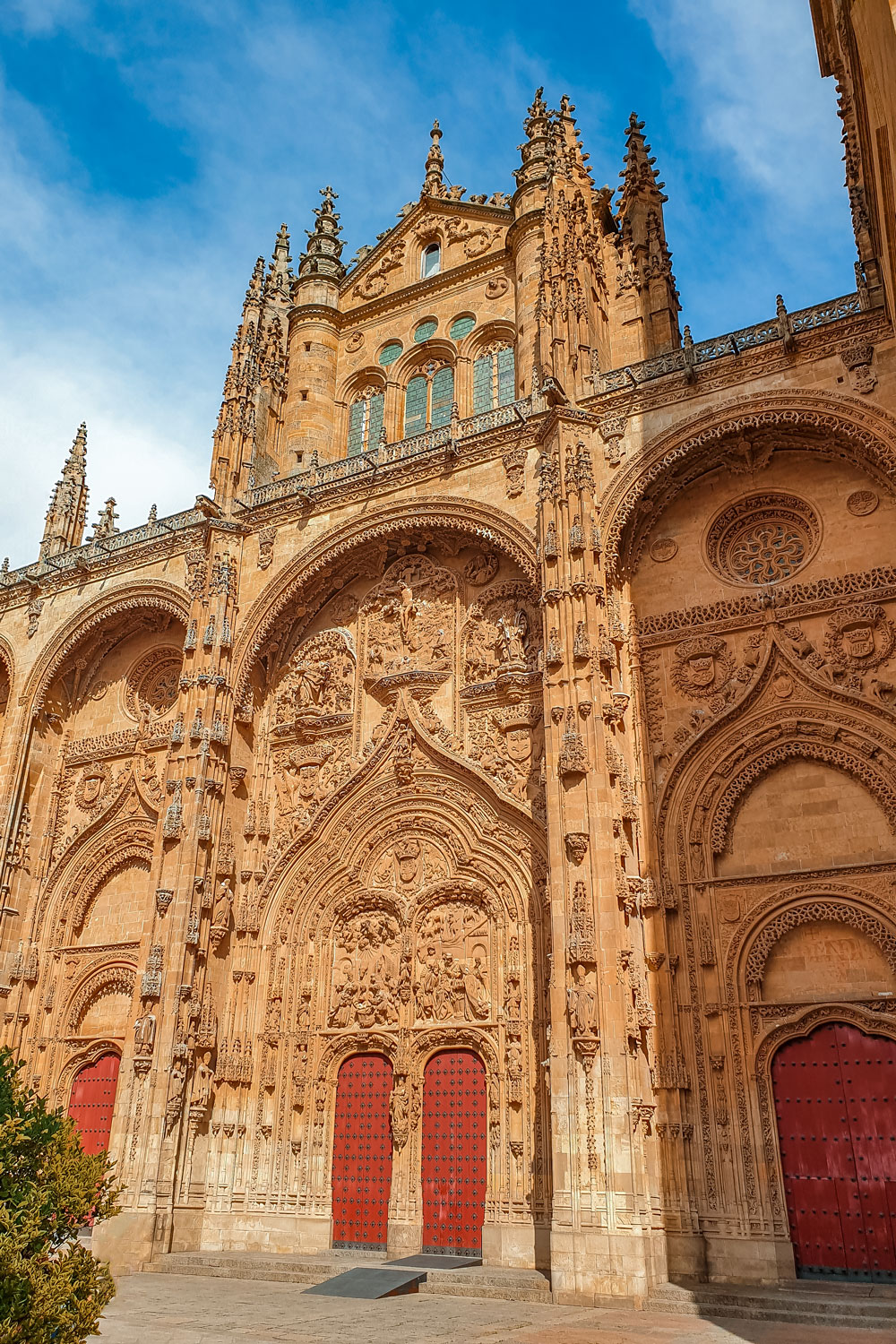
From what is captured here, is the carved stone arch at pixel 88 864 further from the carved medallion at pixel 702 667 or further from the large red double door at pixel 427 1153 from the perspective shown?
the carved medallion at pixel 702 667

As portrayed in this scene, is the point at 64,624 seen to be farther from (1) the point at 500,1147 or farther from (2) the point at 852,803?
(2) the point at 852,803

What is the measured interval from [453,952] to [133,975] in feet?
21.4

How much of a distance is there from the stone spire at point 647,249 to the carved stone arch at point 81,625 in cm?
1086

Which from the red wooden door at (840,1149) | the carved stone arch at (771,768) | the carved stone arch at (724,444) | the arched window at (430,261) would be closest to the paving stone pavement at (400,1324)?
the red wooden door at (840,1149)

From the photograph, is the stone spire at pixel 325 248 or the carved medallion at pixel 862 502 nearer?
the carved medallion at pixel 862 502

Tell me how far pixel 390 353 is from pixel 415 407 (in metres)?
1.77

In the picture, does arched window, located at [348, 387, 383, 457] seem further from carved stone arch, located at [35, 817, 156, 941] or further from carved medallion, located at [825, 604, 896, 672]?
carved medallion, located at [825, 604, 896, 672]

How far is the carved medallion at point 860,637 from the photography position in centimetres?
1423

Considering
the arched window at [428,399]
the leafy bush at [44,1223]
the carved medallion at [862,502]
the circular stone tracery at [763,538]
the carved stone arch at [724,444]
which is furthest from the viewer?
the arched window at [428,399]

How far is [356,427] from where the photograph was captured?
23.5 metres

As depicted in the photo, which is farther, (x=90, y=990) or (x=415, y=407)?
(x=415, y=407)

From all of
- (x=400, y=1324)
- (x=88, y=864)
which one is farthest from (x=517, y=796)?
(x=88, y=864)

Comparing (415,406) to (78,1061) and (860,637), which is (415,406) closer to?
(860,637)

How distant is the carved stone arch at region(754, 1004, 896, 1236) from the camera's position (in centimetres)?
1276
